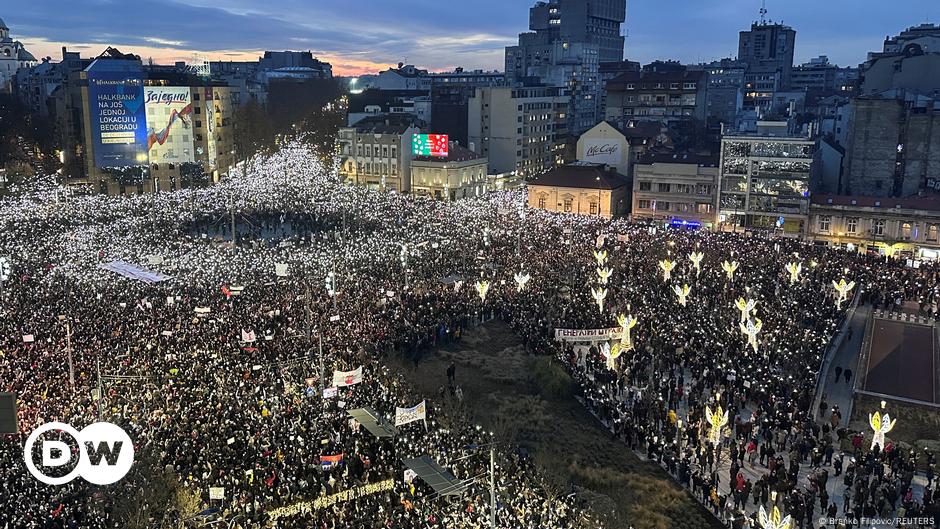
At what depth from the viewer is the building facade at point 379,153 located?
6606cm

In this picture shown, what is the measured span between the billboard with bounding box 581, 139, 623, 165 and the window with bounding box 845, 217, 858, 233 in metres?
19.5

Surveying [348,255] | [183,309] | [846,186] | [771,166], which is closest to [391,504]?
[183,309]

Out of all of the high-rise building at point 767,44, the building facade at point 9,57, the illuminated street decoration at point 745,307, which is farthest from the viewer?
the high-rise building at point 767,44

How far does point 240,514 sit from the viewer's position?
51.2 feet

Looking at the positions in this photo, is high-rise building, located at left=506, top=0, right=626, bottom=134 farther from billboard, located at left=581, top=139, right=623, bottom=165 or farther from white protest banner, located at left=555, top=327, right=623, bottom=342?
white protest banner, located at left=555, top=327, right=623, bottom=342

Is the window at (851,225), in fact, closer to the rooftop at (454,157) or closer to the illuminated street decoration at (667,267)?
the illuminated street decoration at (667,267)

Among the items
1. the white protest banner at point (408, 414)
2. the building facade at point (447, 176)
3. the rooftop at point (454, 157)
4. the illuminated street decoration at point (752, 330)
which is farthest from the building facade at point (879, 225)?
the white protest banner at point (408, 414)

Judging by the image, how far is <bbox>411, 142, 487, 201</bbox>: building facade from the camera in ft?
207

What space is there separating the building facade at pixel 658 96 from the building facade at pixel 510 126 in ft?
35.8

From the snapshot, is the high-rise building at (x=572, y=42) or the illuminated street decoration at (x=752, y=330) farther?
the high-rise building at (x=572, y=42)

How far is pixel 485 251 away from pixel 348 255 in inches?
287

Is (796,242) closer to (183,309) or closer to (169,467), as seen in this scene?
(183,309)

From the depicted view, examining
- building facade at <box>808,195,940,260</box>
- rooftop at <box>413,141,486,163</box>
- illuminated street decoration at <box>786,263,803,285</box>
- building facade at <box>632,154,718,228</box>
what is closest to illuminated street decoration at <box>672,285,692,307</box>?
illuminated street decoration at <box>786,263,803,285</box>

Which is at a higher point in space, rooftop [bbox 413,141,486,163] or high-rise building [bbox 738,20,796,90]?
high-rise building [bbox 738,20,796,90]
